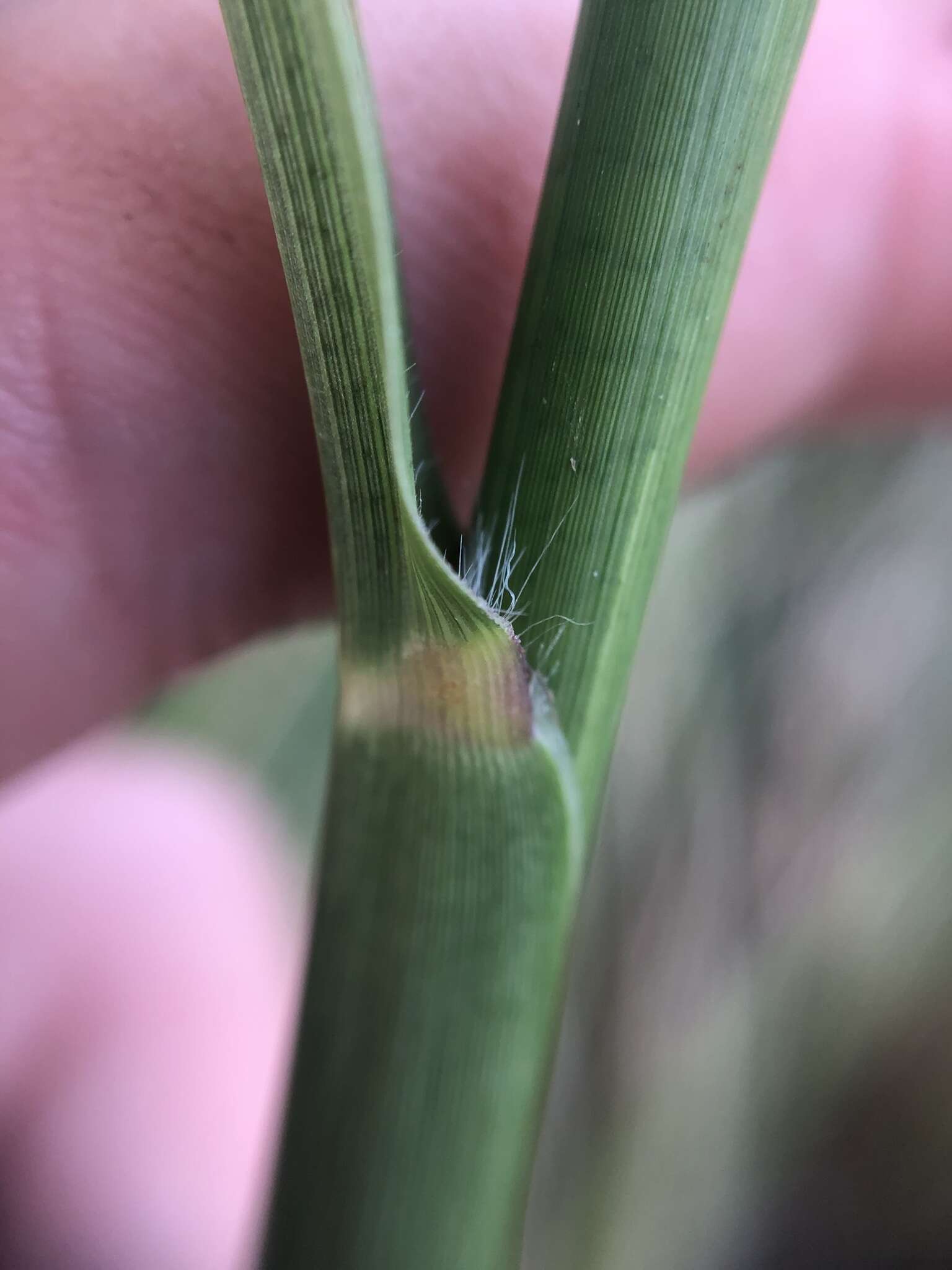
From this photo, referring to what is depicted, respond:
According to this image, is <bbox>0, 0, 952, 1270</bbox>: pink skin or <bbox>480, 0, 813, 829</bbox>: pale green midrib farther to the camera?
<bbox>0, 0, 952, 1270</bbox>: pink skin

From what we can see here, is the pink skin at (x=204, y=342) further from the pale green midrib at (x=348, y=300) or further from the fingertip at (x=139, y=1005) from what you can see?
the pale green midrib at (x=348, y=300)

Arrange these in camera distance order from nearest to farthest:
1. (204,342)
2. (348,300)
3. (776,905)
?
1. (348,300)
2. (204,342)
3. (776,905)

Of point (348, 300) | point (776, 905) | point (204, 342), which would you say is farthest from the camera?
point (776, 905)

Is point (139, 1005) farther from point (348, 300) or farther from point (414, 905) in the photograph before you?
point (348, 300)

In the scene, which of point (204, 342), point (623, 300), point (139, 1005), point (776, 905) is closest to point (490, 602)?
point (623, 300)

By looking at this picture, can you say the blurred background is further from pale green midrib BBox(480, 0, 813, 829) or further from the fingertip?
pale green midrib BBox(480, 0, 813, 829)

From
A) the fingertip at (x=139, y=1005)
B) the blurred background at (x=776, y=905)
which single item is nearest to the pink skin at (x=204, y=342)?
the fingertip at (x=139, y=1005)

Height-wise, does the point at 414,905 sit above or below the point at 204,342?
below

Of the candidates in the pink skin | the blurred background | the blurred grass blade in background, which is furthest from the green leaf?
→ the blurred background

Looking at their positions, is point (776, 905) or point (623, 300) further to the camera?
point (776, 905)
